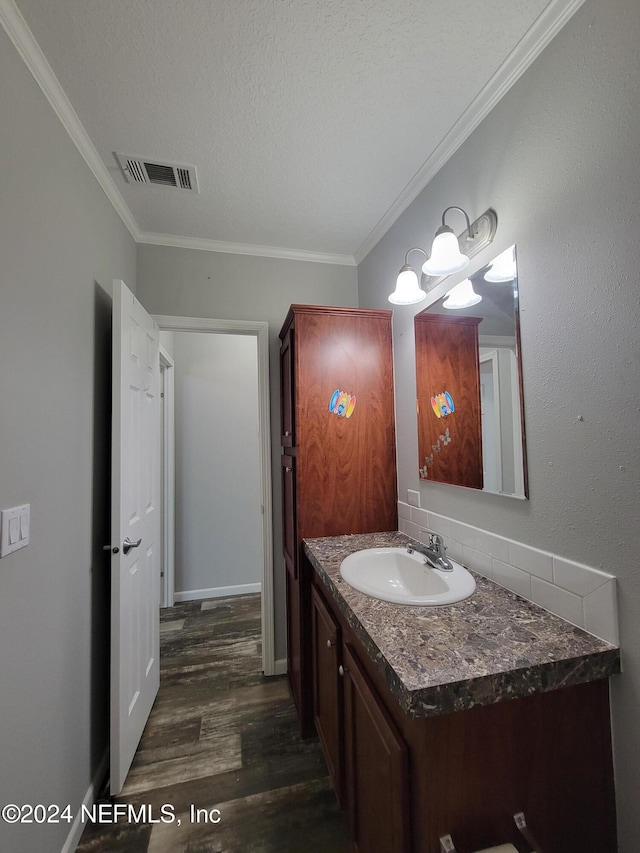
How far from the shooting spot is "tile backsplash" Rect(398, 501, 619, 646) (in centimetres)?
85

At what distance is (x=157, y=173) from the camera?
1602 mm

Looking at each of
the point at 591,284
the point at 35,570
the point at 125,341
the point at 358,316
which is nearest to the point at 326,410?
the point at 358,316

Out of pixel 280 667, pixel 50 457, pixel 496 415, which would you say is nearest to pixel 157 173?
pixel 50 457

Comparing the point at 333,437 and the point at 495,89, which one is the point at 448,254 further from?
the point at 333,437

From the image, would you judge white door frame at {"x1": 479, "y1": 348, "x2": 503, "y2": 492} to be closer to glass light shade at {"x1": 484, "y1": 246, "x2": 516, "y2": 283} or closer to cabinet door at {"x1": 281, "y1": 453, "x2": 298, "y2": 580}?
glass light shade at {"x1": 484, "y1": 246, "x2": 516, "y2": 283}

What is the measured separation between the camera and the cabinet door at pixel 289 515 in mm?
1786

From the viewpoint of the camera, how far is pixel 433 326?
5.18 feet

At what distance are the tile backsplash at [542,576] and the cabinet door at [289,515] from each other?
0.71 m

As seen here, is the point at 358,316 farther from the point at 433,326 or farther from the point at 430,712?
the point at 430,712

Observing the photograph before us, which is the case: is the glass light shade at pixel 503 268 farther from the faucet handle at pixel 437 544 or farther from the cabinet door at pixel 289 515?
the cabinet door at pixel 289 515

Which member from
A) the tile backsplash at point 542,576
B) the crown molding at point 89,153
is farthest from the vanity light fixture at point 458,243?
the crown molding at point 89,153

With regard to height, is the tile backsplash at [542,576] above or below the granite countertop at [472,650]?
above

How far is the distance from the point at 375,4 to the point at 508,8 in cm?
37

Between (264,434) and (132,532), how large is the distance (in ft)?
2.94
